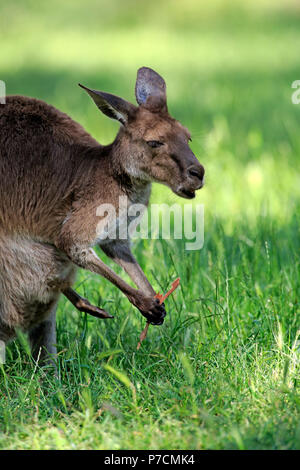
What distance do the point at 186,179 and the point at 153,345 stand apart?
82 cm

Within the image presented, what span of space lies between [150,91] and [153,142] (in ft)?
0.87

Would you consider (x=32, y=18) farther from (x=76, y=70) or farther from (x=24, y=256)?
(x=24, y=256)

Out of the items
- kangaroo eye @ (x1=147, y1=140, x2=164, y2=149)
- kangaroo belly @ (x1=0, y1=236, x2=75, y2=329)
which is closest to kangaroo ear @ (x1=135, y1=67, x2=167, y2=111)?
kangaroo eye @ (x1=147, y1=140, x2=164, y2=149)

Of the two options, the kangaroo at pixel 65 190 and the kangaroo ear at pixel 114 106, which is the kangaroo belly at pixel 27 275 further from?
the kangaroo ear at pixel 114 106

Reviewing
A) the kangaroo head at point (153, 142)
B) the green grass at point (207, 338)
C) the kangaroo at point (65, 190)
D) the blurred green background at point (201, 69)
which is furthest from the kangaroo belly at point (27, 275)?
the blurred green background at point (201, 69)

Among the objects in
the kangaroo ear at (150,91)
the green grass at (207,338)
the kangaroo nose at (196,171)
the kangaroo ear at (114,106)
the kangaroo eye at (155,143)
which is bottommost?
the green grass at (207,338)

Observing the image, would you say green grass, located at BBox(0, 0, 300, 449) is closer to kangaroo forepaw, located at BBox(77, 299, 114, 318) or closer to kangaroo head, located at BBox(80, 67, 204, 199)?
kangaroo forepaw, located at BBox(77, 299, 114, 318)

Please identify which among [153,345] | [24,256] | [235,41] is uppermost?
[235,41]

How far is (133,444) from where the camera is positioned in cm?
258

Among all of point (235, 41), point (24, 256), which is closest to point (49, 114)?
point (24, 256)

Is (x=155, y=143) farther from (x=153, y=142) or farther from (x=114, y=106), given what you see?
(x=114, y=106)
